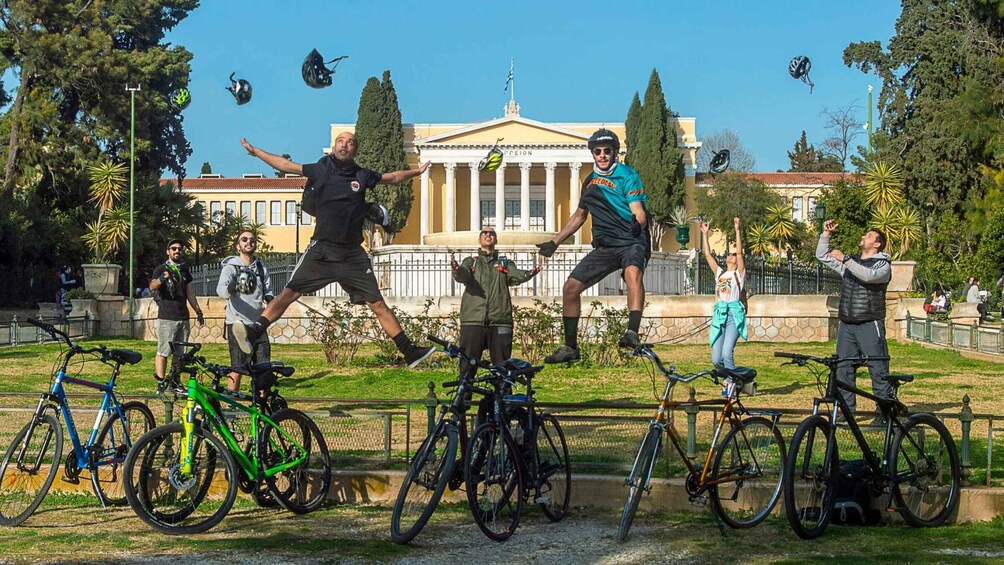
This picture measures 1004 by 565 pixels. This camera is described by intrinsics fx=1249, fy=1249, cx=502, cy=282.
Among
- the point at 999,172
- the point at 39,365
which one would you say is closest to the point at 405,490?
the point at 39,365

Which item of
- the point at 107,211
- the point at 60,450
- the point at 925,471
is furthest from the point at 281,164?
the point at 107,211

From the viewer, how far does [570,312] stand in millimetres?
9023

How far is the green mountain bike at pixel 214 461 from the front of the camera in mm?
7883

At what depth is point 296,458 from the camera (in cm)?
862

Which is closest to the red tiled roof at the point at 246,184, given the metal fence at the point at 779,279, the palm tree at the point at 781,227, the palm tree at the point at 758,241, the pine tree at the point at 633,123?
the pine tree at the point at 633,123

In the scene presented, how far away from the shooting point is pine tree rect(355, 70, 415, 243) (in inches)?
2783

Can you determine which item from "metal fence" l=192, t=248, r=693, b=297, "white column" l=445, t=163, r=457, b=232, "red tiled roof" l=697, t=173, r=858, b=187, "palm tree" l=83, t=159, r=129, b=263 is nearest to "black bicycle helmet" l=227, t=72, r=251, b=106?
"metal fence" l=192, t=248, r=693, b=297

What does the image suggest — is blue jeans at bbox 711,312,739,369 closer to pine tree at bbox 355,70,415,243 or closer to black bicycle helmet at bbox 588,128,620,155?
black bicycle helmet at bbox 588,128,620,155

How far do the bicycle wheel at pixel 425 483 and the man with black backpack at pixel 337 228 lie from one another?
1397 millimetres

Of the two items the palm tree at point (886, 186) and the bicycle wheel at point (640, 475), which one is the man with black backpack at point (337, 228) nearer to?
the bicycle wheel at point (640, 475)

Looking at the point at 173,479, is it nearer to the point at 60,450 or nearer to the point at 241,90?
the point at 60,450

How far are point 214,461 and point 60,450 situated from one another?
3.56 ft

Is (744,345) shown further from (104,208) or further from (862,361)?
(104,208)

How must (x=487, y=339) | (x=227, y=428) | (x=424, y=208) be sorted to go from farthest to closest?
(x=424, y=208) → (x=487, y=339) → (x=227, y=428)
